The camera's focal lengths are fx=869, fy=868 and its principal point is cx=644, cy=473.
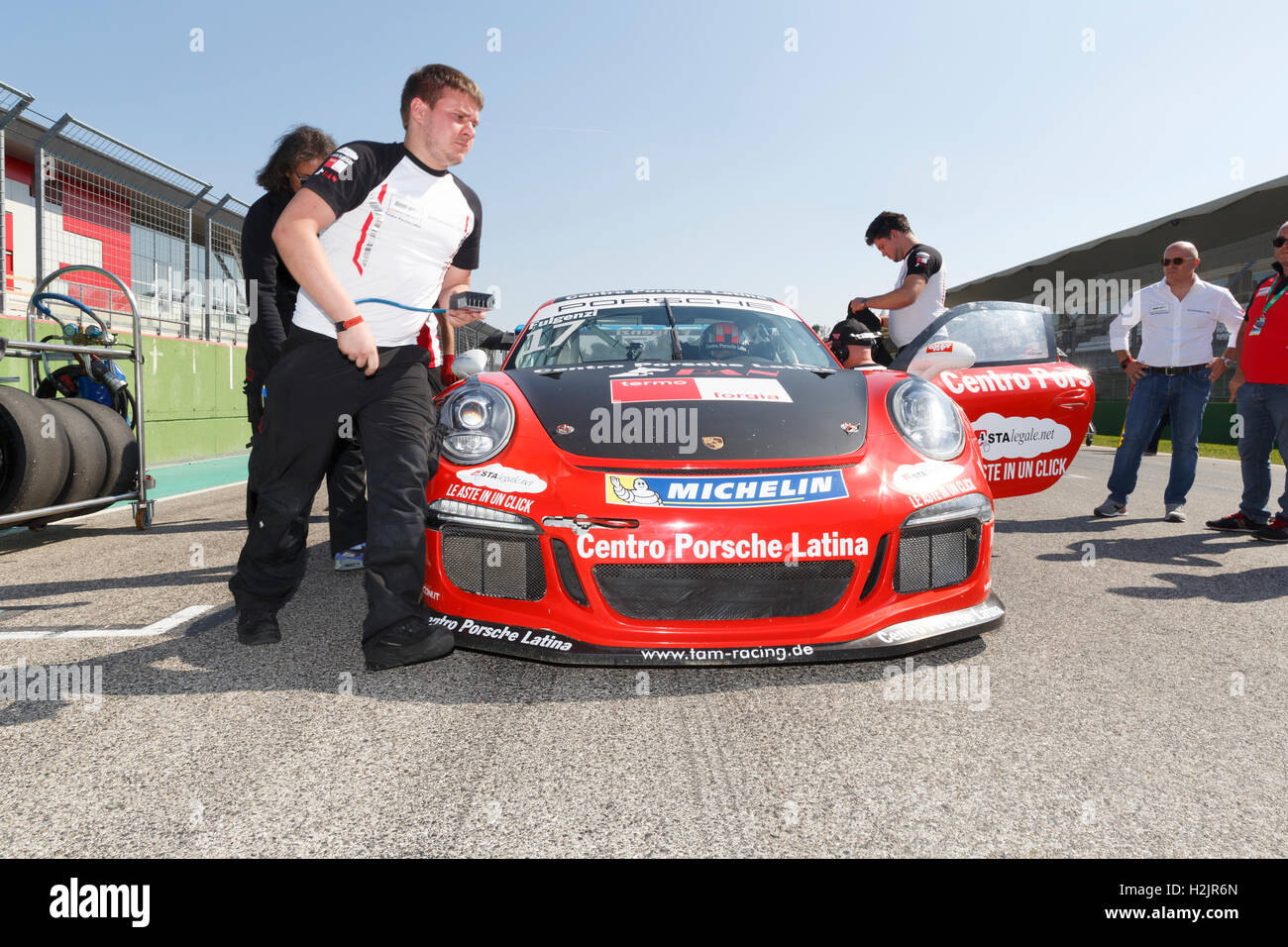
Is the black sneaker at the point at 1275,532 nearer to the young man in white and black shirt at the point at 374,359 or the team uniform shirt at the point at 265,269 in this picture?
the young man in white and black shirt at the point at 374,359

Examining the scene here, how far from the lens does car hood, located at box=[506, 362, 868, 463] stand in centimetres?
245

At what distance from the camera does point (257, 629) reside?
2666 millimetres

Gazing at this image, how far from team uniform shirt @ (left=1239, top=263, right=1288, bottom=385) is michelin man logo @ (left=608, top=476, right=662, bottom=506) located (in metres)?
4.66

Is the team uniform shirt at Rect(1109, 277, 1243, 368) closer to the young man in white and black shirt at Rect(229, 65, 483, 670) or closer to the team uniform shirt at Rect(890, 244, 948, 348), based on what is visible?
the team uniform shirt at Rect(890, 244, 948, 348)

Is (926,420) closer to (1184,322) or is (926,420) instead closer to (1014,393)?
(1014,393)

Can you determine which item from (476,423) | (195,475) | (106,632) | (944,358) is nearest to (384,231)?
(476,423)

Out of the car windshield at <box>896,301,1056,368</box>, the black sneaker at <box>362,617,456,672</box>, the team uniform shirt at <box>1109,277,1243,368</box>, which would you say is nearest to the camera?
the black sneaker at <box>362,617,456,672</box>

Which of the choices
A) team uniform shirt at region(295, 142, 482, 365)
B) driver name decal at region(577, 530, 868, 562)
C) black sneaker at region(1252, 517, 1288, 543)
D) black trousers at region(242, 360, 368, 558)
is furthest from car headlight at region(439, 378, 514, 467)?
black sneaker at region(1252, 517, 1288, 543)

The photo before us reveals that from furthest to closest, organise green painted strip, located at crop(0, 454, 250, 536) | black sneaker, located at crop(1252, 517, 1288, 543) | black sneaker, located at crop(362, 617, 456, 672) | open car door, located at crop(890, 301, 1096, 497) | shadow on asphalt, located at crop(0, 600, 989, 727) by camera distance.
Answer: green painted strip, located at crop(0, 454, 250, 536) → black sneaker, located at crop(1252, 517, 1288, 543) → open car door, located at crop(890, 301, 1096, 497) → black sneaker, located at crop(362, 617, 456, 672) → shadow on asphalt, located at crop(0, 600, 989, 727)

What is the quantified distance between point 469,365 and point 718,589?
4.71 feet

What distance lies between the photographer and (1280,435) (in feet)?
16.8
